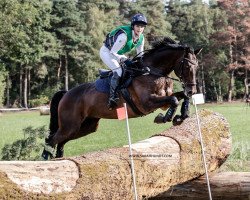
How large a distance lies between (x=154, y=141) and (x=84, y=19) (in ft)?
163

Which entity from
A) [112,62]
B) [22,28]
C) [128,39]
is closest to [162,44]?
[128,39]

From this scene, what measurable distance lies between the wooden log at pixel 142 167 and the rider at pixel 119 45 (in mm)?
1221

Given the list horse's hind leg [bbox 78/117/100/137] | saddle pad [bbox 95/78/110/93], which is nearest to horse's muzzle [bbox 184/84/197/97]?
saddle pad [bbox 95/78/110/93]

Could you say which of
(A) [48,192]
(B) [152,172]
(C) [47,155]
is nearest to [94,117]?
(C) [47,155]

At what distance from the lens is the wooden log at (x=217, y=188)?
587cm

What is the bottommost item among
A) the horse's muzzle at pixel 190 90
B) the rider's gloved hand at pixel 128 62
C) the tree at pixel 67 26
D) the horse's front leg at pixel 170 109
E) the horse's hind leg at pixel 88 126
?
the horse's hind leg at pixel 88 126

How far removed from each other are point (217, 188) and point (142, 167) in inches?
60.5

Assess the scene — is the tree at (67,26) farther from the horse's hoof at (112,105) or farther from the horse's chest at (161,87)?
the horse's chest at (161,87)

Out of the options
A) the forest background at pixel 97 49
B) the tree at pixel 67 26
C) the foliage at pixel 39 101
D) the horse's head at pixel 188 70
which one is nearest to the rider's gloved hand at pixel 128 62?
the horse's head at pixel 188 70

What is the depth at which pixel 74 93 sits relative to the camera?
26.3 feet

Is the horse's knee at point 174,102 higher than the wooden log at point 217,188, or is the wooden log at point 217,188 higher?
the horse's knee at point 174,102

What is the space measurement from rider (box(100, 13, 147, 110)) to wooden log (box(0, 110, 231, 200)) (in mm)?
1221

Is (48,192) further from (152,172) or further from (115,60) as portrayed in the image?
(115,60)

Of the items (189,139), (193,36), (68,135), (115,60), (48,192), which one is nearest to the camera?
(48,192)
